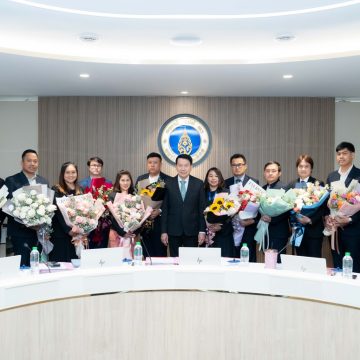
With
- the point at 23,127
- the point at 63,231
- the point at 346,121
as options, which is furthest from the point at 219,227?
the point at 23,127

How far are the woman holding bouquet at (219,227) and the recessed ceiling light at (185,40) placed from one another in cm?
134

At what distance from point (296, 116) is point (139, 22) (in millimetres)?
3799

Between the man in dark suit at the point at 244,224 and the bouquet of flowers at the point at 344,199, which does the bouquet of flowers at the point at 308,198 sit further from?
the man in dark suit at the point at 244,224

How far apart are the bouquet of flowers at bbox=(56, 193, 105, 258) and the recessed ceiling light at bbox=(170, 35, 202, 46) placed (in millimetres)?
1858

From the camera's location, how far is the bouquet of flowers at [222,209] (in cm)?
457

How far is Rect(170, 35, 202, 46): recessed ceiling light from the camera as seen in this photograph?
16.0 feet

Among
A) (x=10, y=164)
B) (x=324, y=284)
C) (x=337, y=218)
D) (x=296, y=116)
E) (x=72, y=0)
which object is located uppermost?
(x=72, y=0)

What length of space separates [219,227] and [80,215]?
1.50 meters

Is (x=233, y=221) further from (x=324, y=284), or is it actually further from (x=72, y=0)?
(x=72, y=0)

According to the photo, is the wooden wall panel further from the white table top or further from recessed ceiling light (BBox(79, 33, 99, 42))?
the white table top

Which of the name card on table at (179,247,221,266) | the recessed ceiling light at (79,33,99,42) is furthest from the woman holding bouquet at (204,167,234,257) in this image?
the recessed ceiling light at (79,33,99,42)

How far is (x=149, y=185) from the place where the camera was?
528cm

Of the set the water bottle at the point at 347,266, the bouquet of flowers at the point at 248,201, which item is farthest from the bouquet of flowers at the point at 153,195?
the water bottle at the point at 347,266

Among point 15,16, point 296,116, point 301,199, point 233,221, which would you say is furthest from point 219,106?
point 15,16
